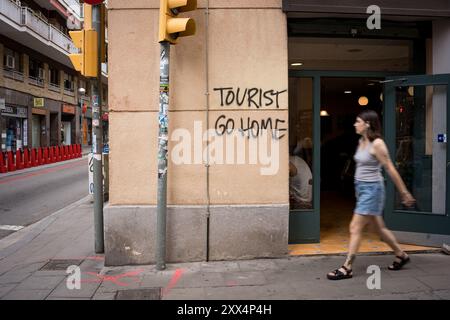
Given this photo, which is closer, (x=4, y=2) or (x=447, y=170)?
(x=447, y=170)

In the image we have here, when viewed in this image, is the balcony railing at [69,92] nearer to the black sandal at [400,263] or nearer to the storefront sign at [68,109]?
the storefront sign at [68,109]

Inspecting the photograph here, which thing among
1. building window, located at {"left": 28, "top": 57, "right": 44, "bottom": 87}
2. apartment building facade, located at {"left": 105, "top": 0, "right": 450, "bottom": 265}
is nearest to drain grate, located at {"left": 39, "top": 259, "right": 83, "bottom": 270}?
apartment building facade, located at {"left": 105, "top": 0, "right": 450, "bottom": 265}

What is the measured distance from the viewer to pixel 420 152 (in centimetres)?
689

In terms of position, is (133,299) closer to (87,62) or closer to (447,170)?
(87,62)

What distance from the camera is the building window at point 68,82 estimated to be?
36.7 m

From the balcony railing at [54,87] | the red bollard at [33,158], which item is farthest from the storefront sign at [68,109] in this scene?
the red bollard at [33,158]

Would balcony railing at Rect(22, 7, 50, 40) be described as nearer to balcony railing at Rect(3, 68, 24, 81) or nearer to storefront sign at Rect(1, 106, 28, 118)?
balcony railing at Rect(3, 68, 24, 81)

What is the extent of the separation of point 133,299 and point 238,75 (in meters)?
3.22

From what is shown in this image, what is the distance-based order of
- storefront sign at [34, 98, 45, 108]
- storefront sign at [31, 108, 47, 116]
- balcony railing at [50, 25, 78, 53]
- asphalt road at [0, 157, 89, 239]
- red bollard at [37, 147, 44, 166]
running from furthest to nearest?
balcony railing at [50, 25, 78, 53], storefront sign at [31, 108, 47, 116], storefront sign at [34, 98, 45, 108], red bollard at [37, 147, 44, 166], asphalt road at [0, 157, 89, 239]

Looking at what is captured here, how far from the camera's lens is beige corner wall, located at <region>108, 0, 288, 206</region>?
6.02m

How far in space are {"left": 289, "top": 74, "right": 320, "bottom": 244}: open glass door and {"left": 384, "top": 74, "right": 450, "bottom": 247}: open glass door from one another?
1053 millimetres

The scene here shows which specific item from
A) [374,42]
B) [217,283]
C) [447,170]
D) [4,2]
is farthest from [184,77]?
[4,2]
